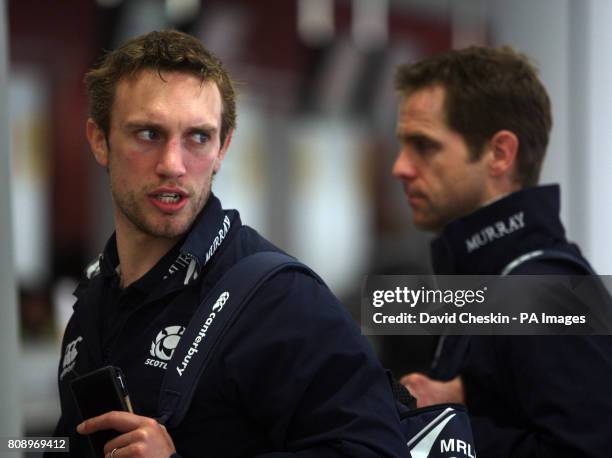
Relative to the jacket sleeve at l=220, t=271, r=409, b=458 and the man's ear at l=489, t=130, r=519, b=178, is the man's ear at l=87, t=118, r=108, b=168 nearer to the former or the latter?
the jacket sleeve at l=220, t=271, r=409, b=458

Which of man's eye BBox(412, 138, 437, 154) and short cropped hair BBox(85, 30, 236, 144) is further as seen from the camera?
man's eye BBox(412, 138, 437, 154)

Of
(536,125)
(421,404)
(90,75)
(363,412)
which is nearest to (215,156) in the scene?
(90,75)

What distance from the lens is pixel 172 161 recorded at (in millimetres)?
1605

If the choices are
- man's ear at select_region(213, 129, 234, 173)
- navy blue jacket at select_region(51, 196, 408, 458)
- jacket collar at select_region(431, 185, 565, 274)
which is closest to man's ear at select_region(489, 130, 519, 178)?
jacket collar at select_region(431, 185, 565, 274)

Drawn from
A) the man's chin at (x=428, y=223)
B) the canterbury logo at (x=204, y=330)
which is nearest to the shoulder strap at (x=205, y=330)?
the canterbury logo at (x=204, y=330)

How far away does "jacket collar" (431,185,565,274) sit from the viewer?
2131 millimetres

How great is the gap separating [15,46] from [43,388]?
1.43 meters

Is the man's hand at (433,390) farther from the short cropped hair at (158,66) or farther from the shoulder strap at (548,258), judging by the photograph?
the short cropped hair at (158,66)

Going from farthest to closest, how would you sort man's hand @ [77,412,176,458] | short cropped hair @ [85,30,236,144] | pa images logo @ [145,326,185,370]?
short cropped hair @ [85,30,236,144] < pa images logo @ [145,326,185,370] < man's hand @ [77,412,176,458]

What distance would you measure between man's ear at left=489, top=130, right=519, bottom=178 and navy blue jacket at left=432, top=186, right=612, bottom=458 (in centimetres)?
14

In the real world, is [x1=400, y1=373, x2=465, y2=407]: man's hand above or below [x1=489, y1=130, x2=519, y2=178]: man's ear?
below

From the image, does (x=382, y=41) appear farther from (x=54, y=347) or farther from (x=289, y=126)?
(x=54, y=347)

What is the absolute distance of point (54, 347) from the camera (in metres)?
4.14

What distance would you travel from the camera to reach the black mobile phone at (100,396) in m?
1.50
